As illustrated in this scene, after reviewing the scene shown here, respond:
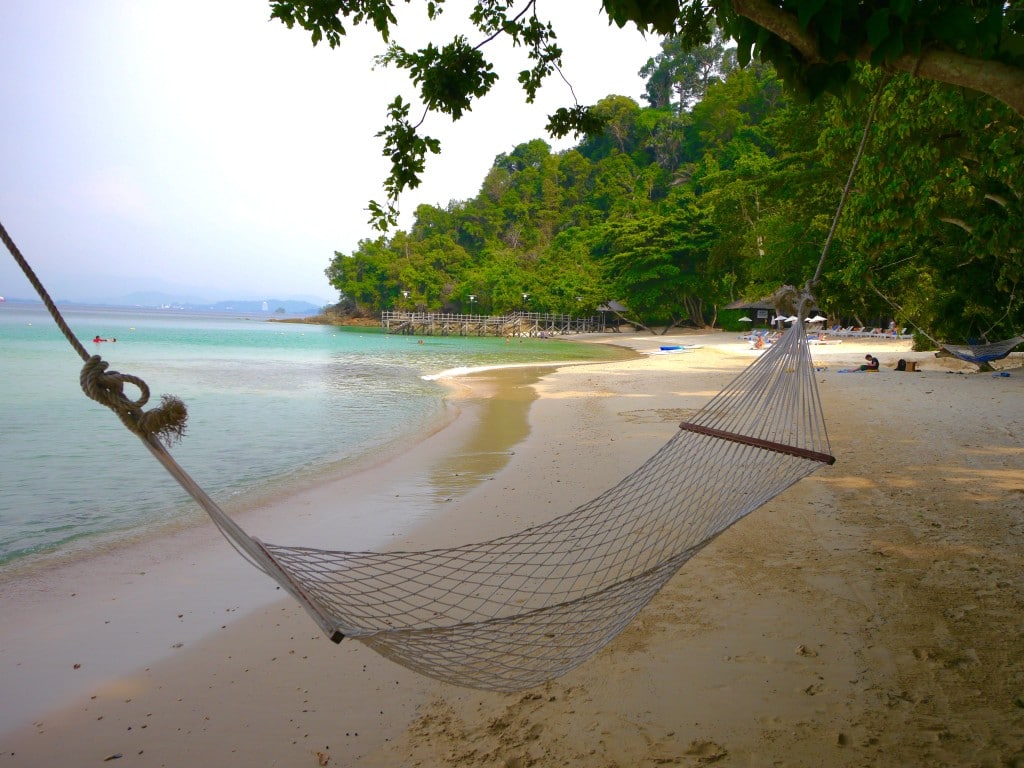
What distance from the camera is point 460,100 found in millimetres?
3004

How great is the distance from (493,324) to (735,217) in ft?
59.6

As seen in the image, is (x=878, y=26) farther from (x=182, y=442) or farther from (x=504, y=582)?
(x=182, y=442)

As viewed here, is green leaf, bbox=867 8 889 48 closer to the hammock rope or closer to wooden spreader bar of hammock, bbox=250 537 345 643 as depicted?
the hammock rope

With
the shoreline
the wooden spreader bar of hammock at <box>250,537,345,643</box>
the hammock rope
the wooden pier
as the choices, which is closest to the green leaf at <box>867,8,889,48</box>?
the hammock rope

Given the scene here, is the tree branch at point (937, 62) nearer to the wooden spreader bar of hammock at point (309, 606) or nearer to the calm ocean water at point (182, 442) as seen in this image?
the wooden spreader bar of hammock at point (309, 606)

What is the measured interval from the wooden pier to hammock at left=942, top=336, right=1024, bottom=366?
28.6 meters

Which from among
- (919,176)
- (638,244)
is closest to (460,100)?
(919,176)

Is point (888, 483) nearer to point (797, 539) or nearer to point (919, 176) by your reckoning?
point (797, 539)

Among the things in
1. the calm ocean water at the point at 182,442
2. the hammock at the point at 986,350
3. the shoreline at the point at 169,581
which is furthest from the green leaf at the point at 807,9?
the hammock at the point at 986,350

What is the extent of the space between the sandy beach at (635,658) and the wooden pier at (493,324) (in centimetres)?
3417

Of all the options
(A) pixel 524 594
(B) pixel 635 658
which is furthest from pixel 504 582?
(B) pixel 635 658

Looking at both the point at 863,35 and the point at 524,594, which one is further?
the point at 524,594

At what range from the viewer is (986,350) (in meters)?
9.01

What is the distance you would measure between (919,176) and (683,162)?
45.8m
